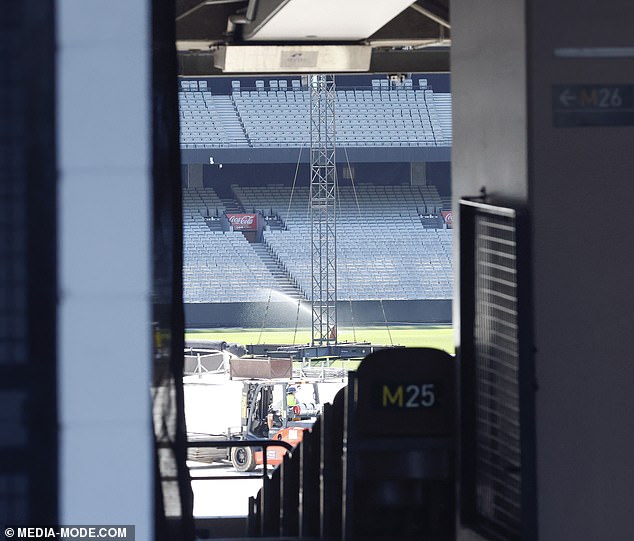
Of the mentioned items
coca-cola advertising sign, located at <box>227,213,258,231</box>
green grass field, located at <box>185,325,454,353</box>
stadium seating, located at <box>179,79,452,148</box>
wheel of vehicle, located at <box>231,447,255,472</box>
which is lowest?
wheel of vehicle, located at <box>231,447,255,472</box>

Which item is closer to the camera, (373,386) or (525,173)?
(525,173)

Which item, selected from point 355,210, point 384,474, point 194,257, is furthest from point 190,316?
point 384,474

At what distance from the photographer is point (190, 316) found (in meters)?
28.3

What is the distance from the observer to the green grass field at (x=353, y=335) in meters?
25.4

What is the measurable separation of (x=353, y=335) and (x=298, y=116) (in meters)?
7.73

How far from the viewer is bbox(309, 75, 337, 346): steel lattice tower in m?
26.2

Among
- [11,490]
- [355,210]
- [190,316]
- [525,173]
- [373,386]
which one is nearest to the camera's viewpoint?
[11,490]

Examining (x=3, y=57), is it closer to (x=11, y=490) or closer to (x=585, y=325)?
(x=11, y=490)

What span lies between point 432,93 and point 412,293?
6.93 m

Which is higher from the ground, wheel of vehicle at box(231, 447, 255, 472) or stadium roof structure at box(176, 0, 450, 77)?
stadium roof structure at box(176, 0, 450, 77)

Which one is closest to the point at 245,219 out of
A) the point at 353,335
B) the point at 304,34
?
the point at 353,335

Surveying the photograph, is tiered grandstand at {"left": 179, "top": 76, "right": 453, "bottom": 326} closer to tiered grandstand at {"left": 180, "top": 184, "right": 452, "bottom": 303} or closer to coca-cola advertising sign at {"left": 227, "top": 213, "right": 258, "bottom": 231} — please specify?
tiered grandstand at {"left": 180, "top": 184, "right": 452, "bottom": 303}
